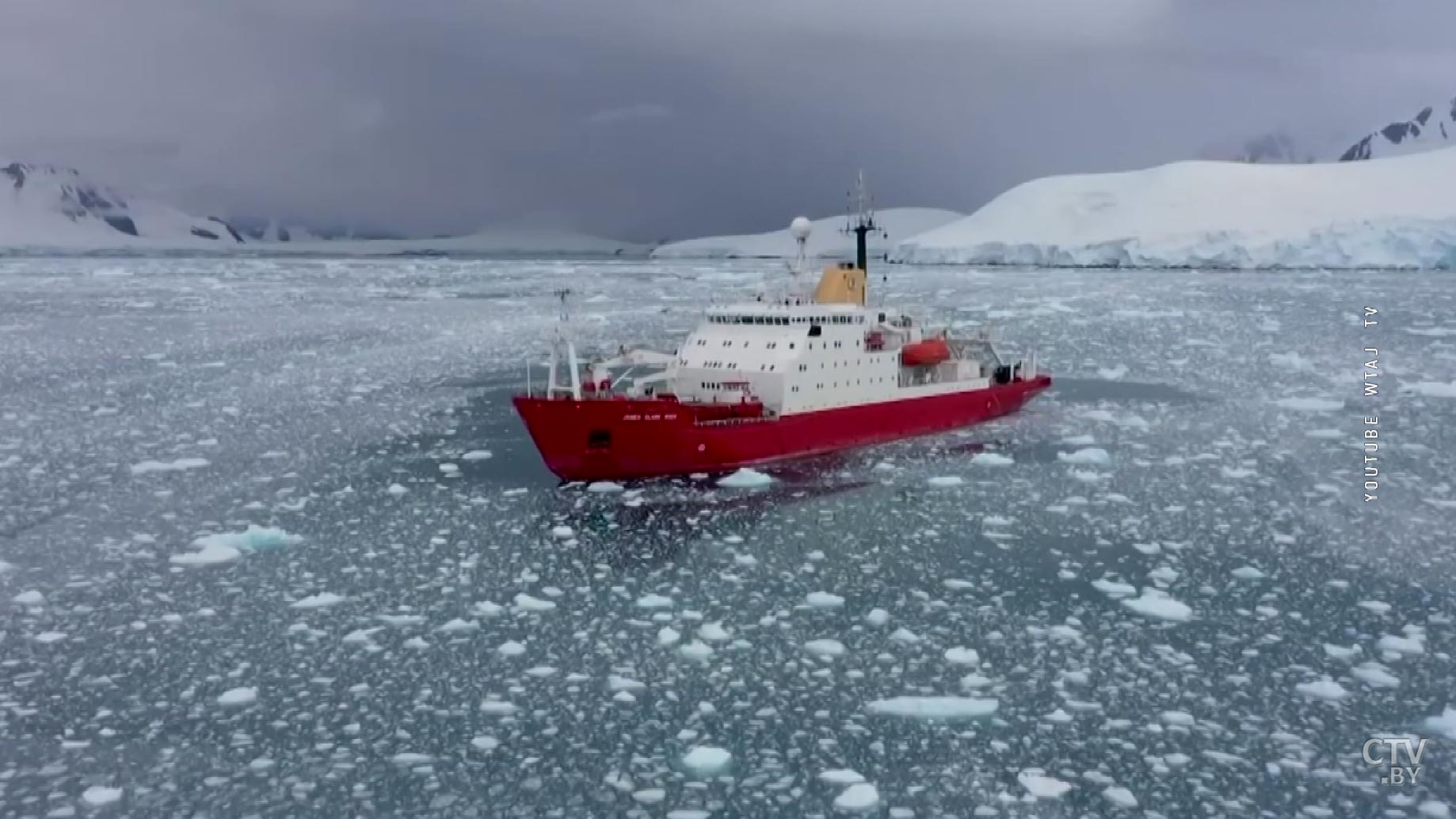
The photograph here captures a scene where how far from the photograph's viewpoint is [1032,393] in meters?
20.5

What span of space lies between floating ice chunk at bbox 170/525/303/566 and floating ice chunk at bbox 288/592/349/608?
1562 millimetres

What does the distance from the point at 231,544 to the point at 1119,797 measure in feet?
27.4

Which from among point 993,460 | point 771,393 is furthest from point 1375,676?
point 771,393

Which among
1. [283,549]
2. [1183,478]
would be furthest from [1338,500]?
[283,549]

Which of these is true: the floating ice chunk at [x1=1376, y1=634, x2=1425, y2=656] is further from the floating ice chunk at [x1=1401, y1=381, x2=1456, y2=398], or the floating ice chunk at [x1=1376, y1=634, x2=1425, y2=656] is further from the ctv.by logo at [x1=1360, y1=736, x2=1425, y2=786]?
the floating ice chunk at [x1=1401, y1=381, x2=1456, y2=398]

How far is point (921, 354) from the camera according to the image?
18.1 metres

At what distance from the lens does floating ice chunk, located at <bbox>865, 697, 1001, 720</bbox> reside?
22.1ft

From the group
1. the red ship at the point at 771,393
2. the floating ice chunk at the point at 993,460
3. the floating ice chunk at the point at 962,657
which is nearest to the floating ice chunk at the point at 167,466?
the red ship at the point at 771,393

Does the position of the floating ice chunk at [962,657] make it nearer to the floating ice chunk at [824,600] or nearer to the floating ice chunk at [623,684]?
the floating ice chunk at [824,600]

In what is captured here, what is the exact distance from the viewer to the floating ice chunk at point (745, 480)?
1352 centimetres

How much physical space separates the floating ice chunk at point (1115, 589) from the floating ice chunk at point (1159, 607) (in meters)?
0.14

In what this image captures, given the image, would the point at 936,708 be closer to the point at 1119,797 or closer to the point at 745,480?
the point at 1119,797

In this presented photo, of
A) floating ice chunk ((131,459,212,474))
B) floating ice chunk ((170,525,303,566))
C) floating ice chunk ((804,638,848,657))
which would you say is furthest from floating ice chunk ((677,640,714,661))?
floating ice chunk ((131,459,212,474))

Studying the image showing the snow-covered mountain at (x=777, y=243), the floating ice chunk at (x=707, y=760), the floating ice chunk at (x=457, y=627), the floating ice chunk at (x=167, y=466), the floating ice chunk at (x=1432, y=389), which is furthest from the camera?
the snow-covered mountain at (x=777, y=243)
